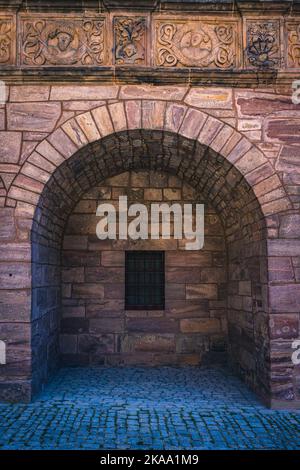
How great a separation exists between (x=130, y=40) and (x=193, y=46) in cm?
73

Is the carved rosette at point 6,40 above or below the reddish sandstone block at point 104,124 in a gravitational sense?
above

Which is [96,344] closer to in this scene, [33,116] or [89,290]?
[89,290]

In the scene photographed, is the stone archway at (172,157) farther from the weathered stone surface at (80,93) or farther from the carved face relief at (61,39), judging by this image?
the carved face relief at (61,39)

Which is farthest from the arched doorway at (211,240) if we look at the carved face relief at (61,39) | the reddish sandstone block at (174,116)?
the carved face relief at (61,39)

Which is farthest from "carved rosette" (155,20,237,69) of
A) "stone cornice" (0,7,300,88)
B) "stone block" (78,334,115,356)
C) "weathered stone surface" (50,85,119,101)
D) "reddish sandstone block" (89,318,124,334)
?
"stone block" (78,334,115,356)

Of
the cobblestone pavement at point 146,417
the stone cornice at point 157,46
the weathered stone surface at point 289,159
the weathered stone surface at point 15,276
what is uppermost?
the stone cornice at point 157,46

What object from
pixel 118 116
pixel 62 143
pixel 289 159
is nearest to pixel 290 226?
pixel 289 159

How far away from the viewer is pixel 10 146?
15.4 ft

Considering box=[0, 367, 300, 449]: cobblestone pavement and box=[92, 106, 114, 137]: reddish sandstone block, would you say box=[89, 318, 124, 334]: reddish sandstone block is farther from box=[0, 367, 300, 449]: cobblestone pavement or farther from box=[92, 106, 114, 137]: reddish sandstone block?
box=[92, 106, 114, 137]: reddish sandstone block

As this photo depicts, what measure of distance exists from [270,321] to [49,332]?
9.35 feet

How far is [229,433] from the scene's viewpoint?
3.84 m

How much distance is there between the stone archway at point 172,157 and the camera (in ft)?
15.4

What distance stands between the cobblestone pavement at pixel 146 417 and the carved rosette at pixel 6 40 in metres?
3.84

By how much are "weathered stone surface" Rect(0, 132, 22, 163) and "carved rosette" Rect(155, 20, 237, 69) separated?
1.86m
